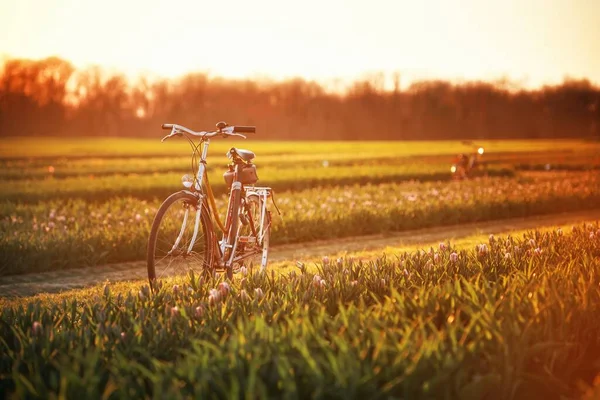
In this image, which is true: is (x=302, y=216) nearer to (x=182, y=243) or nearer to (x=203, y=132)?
(x=182, y=243)

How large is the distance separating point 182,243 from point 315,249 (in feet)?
16.1

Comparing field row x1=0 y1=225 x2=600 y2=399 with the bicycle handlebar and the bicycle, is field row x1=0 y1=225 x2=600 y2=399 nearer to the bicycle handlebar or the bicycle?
the bicycle

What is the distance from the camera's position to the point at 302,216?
42.4 ft

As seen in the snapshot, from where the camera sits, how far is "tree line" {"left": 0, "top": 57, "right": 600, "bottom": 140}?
59188mm

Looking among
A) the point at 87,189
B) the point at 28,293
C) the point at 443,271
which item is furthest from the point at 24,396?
the point at 87,189

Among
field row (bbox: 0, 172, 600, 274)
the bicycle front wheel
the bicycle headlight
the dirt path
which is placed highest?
the bicycle headlight

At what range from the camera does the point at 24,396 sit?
3604mm

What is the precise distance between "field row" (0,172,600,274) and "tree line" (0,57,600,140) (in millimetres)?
37687

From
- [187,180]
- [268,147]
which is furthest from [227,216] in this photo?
[268,147]

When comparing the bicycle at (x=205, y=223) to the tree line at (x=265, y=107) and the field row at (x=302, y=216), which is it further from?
the tree line at (x=265, y=107)

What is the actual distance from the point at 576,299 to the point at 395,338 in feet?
5.56

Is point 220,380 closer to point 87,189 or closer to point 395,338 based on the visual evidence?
point 395,338

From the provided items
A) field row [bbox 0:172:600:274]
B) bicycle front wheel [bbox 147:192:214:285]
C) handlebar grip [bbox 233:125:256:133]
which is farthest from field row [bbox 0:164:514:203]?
handlebar grip [bbox 233:125:256:133]

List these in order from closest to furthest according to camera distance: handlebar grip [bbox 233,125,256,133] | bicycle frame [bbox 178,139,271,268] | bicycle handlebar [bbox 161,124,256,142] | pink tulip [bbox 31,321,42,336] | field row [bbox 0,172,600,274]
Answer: pink tulip [bbox 31,321,42,336] < bicycle handlebar [bbox 161,124,256,142] < bicycle frame [bbox 178,139,271,268] < handlebar grip [bbox 233,125,256,133] < field row [bbox 0,172,600,274]
